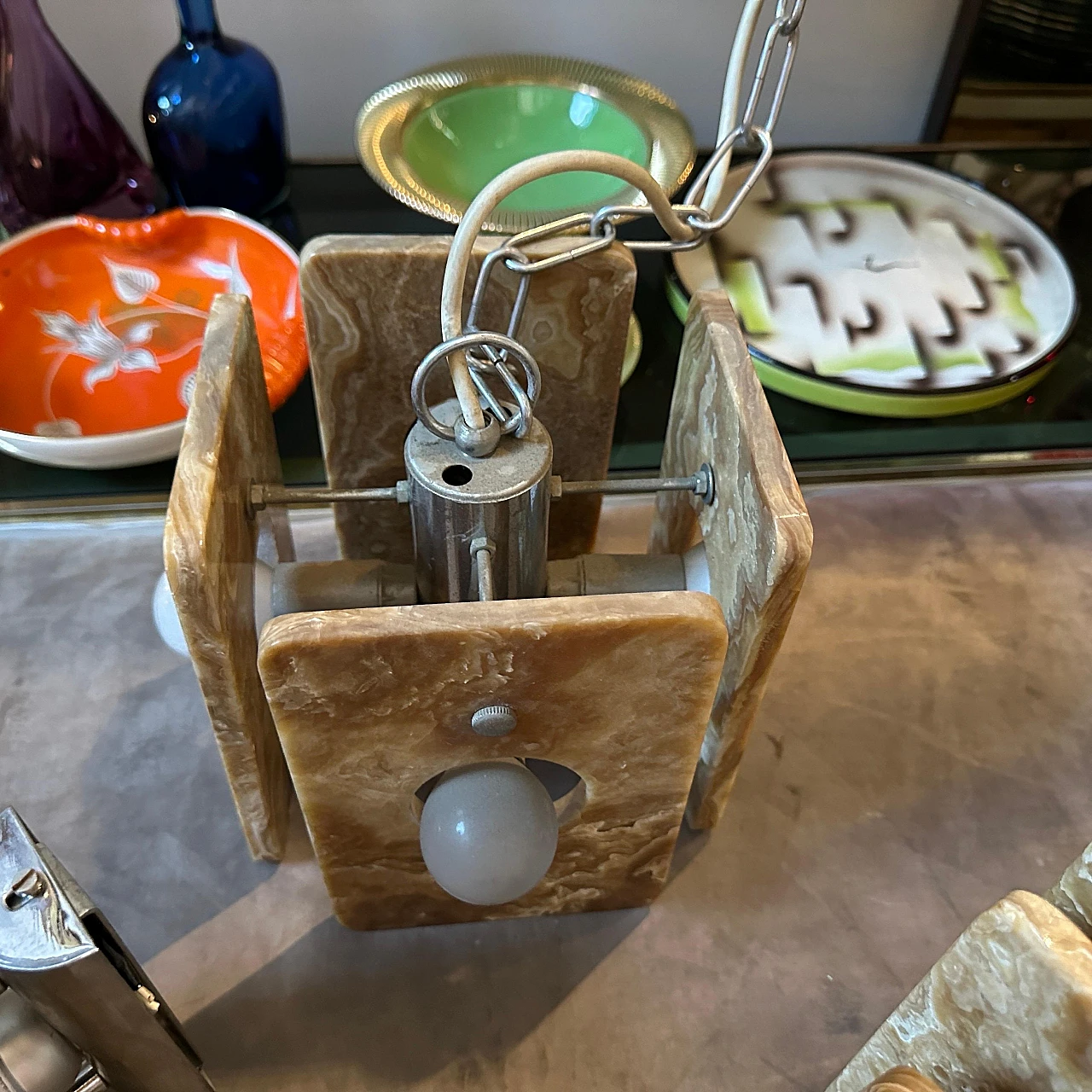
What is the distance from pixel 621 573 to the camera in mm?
390

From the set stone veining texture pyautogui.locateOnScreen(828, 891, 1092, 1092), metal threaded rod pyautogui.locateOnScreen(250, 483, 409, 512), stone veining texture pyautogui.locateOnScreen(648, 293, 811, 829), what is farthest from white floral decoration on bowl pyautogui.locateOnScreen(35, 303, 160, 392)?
stone veining texture pyautogui.locateOnScreen(828, 891, 1092, 1092)

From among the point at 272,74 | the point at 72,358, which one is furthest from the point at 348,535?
the point at 272,74

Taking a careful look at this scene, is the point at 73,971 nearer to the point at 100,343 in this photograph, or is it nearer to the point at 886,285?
the point at 100,343

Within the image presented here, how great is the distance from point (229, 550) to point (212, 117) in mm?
354

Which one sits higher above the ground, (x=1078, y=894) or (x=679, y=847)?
(x=1078, y=894)

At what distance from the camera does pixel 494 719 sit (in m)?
0.29

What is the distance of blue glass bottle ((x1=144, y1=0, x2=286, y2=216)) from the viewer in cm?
55

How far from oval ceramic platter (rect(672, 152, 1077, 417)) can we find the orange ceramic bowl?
243 mm

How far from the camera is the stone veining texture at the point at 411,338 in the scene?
0.37 m

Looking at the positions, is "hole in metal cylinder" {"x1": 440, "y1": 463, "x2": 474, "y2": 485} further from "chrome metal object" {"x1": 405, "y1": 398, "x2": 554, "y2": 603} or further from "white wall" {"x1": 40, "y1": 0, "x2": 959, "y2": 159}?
"white wall" {"x1": 40, "y1": 0, "x2": 959, "y2": 159}

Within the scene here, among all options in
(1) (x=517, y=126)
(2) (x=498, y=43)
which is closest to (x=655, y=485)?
(1) (x=517, y=126)

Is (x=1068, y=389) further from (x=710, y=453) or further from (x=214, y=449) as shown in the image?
(x=214, y=449)

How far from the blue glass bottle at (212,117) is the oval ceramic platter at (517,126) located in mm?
95

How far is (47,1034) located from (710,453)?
0.29 metres
